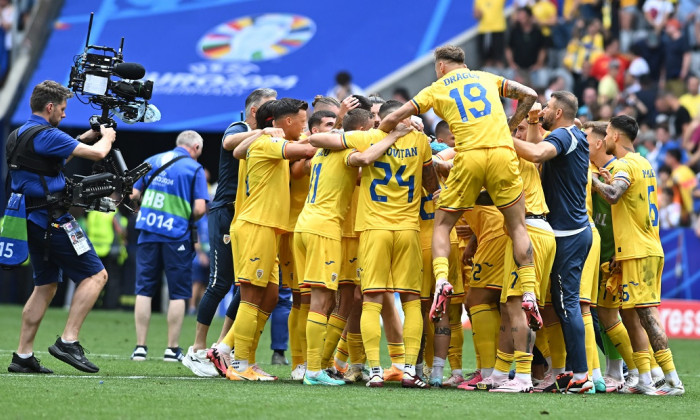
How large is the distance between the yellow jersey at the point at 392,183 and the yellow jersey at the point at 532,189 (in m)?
0.89

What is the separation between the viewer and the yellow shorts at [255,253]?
920 centimetres

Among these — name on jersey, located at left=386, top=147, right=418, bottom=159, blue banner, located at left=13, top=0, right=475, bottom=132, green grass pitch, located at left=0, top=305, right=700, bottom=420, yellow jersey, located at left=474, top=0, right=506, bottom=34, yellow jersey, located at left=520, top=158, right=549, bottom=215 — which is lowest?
green grass pitch, located at left=0, top=305, right=700, bottom=420

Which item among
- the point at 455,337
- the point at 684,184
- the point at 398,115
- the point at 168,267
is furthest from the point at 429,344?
the point at 684,184

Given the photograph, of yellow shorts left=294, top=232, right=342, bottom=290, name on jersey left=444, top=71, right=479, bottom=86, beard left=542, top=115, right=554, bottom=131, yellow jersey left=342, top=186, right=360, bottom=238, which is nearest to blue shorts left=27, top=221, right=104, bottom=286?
yellow shorts left=294, top=232, right=342, bottom=290

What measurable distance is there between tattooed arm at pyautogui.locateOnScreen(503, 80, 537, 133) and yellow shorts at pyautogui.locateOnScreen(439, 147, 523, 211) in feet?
1.49

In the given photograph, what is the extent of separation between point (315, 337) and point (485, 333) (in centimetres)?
151

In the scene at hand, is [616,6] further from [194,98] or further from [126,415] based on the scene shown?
[126,415]

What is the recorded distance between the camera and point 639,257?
30.7 ft

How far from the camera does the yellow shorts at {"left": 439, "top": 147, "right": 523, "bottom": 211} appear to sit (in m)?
8.61

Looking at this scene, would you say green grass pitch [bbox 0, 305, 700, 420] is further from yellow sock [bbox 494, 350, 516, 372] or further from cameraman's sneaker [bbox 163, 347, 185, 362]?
cameraman's sneaker [bbox 163, 347, 185, 362]

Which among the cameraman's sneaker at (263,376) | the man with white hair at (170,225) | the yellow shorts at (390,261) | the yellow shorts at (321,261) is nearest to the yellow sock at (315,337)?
the yellow shorts at (321,261)

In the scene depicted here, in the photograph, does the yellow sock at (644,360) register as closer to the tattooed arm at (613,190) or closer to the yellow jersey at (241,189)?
the tattooed arm at (613,190)

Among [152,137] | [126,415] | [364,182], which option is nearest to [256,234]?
[364,182]

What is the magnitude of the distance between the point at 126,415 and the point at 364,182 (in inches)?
126
